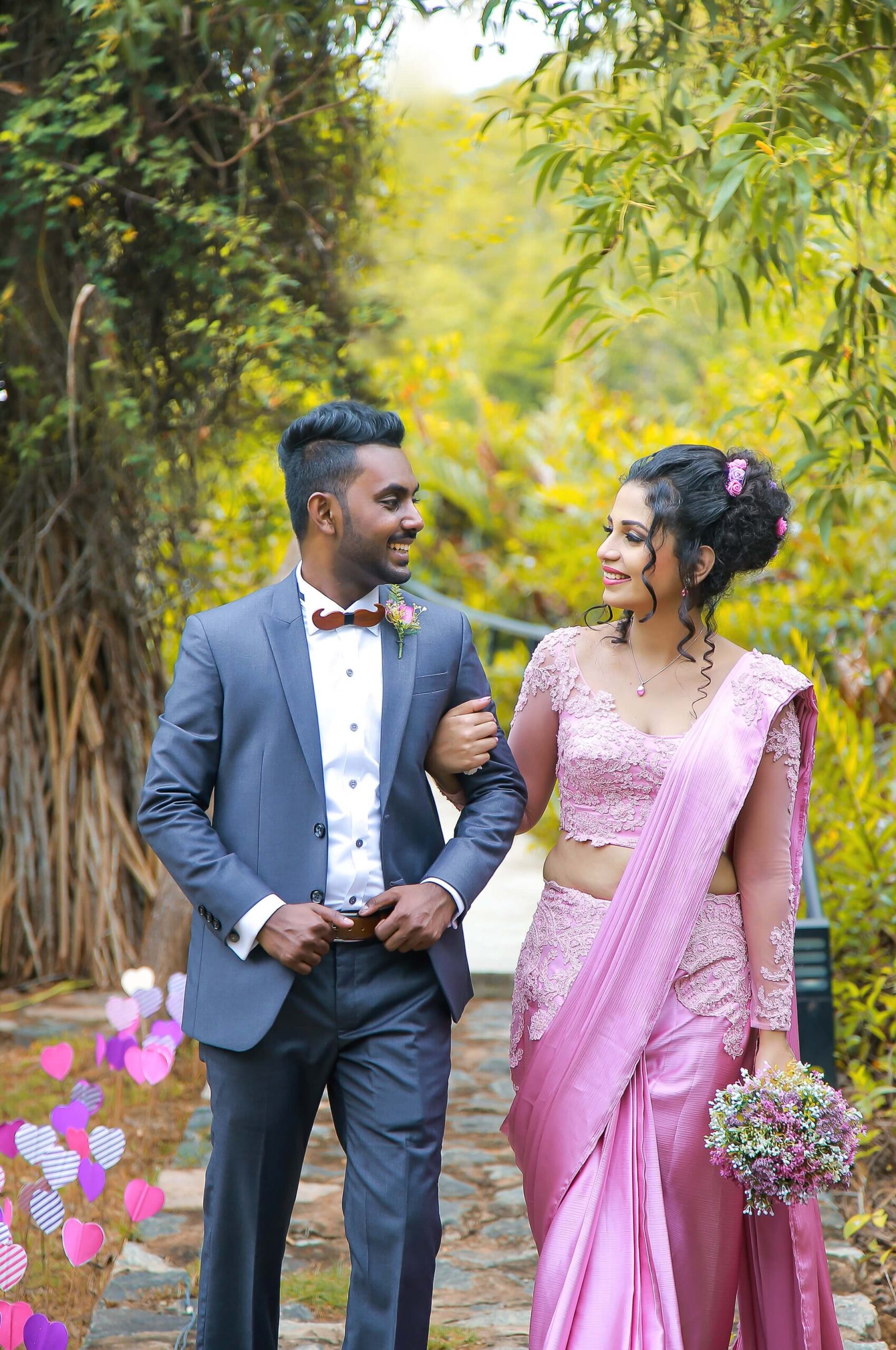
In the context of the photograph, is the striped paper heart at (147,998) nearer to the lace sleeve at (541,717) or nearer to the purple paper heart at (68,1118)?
the purple paper heart at (68,1118)


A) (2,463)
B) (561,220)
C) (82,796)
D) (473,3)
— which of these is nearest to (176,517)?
(2,463)

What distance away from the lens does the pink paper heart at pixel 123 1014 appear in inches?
145

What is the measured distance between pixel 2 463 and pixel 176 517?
2.73 ft

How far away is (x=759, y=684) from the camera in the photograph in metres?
2.67

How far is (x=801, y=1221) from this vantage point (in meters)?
2.65

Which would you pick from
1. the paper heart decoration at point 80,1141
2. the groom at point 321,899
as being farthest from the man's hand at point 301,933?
the paper heart decoration at point 80,1141

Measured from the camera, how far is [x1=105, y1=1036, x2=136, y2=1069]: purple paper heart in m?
3.71

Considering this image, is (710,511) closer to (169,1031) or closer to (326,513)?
(326,513)

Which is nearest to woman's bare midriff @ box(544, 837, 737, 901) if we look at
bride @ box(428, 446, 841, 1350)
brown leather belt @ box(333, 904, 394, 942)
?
bride @ box(428, 446, 841, 1350)

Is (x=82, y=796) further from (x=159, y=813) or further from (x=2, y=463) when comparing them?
(x=159, y=813)

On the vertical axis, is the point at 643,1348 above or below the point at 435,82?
below

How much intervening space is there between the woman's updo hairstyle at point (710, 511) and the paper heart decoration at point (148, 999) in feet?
6.52

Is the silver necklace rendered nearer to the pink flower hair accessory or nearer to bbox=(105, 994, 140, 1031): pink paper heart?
the pink flower hair accessory

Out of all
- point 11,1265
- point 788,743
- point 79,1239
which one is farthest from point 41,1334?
point 788,743
